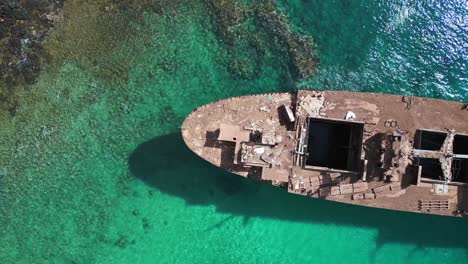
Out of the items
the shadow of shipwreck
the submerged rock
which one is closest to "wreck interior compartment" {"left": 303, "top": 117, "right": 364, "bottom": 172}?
the shadow of shipwreck

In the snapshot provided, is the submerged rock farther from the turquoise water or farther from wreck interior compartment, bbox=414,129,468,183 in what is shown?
wreck interior compartment, bbox=414,129,468,183

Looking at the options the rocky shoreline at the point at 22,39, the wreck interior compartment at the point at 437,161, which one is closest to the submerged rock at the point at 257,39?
the wreck interior compartment at the point at 437,161

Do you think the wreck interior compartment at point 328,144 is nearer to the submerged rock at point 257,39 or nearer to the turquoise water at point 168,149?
the turquoise water at point 168,149

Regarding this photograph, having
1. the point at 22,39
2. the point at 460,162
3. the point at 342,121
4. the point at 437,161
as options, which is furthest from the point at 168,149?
the point at 460,162

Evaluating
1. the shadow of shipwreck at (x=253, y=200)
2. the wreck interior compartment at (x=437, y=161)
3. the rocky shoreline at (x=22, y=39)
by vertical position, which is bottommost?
the shadow of shipwreck at (x=253, y=200)

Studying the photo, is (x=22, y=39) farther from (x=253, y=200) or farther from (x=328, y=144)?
(x=328, y=144)

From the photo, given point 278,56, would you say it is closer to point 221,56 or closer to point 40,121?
point 221,56
